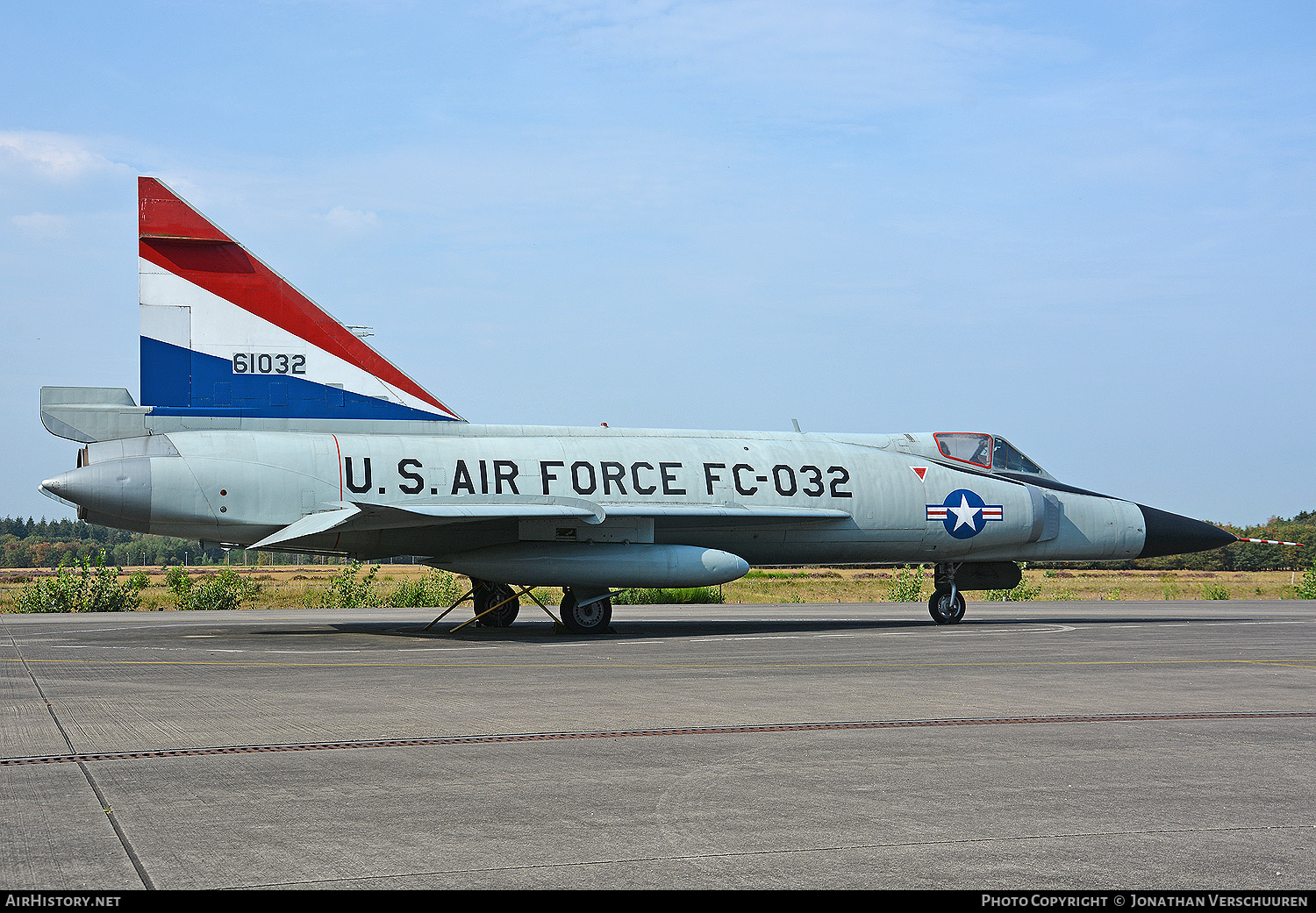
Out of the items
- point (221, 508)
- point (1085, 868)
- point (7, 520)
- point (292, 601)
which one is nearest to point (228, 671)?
point (221, 508)

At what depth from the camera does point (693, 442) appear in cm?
2056

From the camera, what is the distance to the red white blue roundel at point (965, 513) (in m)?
21.4

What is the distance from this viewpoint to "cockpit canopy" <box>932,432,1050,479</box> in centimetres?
2214

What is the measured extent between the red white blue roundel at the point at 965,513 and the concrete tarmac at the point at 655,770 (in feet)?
21.8

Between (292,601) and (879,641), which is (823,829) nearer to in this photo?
(879,641)

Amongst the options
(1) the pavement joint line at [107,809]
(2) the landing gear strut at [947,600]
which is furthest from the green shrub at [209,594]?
(1) the pavement joint line at [107,809]

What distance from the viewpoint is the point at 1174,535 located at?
22.3 meters

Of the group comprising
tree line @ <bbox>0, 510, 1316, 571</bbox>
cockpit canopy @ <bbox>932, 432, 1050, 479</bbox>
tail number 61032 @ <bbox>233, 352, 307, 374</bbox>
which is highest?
tail number 61032 @ <bbox>233, 352, 307, 374</bbox>

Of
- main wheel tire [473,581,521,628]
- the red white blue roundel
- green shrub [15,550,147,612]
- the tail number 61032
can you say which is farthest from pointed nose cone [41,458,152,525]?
the red white blue roundel

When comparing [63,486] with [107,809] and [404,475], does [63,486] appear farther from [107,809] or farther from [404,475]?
[107,809]

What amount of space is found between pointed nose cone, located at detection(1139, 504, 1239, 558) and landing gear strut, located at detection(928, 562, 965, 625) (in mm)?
3909

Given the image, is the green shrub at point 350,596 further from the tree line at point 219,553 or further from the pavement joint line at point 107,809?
the pavement joint line at point 107,809

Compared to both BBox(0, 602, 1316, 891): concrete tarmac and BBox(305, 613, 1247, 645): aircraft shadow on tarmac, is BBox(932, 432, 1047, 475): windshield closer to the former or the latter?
BBox(305, 613, 1247, 645): aircraft shadow on tarmac
